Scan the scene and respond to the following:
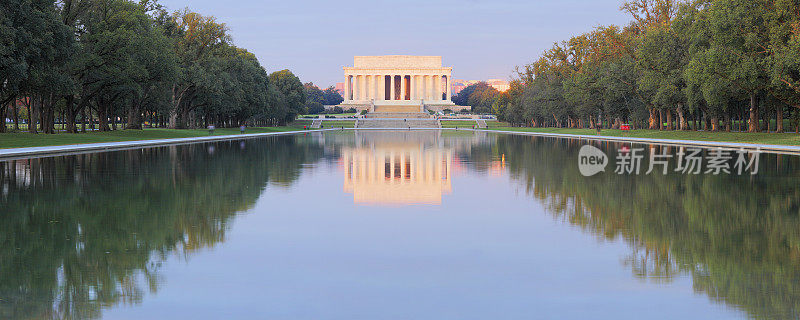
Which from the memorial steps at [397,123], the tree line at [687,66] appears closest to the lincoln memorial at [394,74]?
the memorial steps at [397,123]

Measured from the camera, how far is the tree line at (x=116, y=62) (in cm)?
3781

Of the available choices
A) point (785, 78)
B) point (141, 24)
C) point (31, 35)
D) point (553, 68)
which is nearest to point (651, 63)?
point (785, 78)

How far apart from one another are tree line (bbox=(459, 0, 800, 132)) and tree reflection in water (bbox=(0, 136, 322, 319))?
101 ft

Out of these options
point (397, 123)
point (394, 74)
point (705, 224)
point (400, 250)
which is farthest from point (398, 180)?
point (394, 74)

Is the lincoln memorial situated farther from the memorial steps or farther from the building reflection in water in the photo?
the building reflection in water

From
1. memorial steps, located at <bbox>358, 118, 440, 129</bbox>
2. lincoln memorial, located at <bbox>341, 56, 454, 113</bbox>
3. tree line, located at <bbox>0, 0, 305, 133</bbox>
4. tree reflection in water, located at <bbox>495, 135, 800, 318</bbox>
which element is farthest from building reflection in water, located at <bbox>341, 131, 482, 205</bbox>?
lincoln memorial, located at <bbox>341, 56, 454, 113</bbox>

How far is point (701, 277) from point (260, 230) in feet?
20.3

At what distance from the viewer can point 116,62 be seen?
48719 millimetres

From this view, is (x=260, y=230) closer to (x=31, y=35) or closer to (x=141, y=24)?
(x=31, y=35)

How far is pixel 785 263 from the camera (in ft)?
27.4

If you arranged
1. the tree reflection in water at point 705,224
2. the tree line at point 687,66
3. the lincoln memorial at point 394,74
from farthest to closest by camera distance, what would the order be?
the lincoln memorial at point 394,74, the tree line at point 687,66, the tree reflection in water at point 705,224

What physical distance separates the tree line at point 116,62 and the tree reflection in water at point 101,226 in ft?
57.7

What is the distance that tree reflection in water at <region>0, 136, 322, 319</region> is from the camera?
7.06 m

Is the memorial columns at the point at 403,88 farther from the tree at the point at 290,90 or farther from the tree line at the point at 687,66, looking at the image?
the tree line at the point at 687,66
